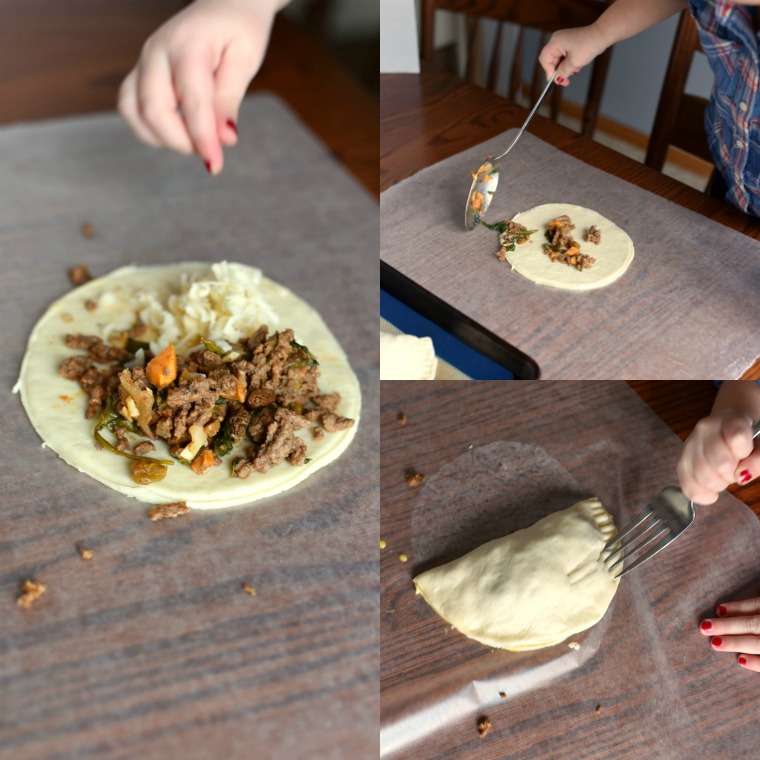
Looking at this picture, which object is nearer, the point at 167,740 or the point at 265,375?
the point at 167,740

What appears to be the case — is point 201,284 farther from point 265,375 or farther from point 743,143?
point 743,143

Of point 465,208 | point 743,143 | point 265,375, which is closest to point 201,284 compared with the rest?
point 265,375

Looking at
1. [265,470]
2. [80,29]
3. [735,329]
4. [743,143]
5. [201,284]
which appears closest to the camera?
[743,143]

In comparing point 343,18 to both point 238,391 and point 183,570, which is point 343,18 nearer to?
point 238,391

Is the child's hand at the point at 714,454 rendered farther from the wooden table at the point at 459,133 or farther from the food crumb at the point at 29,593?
the food crumb at the point at 29,593

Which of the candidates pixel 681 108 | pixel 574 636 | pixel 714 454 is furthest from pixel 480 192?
pixel 574 636

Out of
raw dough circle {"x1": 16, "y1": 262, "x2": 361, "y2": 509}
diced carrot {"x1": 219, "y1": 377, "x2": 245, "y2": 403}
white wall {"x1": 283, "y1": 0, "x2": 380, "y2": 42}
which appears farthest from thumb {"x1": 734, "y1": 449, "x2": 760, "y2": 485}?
white wall {"x1": 283, "y1": 0, "x2": 380, "y2": 42}

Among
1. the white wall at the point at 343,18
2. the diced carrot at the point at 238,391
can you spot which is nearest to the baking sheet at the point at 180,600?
the diced carrot at the point at 238,391

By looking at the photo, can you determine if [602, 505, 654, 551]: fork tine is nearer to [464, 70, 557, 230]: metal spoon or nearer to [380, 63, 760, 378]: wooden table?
[380, 63, 760, 378]: wooden table
